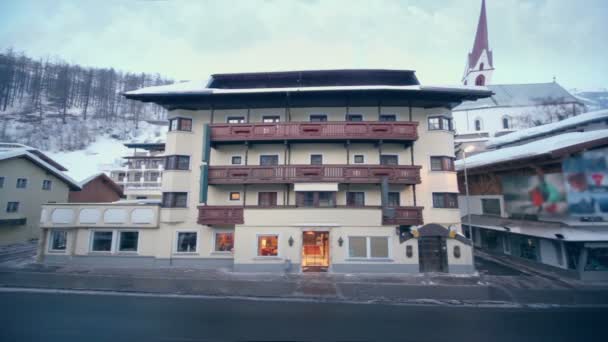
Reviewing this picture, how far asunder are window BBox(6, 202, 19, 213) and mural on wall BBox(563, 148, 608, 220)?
50395 millimetres

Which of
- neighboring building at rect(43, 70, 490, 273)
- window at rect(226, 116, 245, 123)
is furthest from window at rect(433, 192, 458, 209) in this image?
window at rect(226, 116, 245, 123)

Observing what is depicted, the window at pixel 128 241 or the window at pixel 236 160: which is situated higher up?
the window at pixel 236 160

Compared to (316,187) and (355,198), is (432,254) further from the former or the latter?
(316,187)

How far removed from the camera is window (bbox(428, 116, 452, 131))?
19500 mm

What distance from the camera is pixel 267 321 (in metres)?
9.95

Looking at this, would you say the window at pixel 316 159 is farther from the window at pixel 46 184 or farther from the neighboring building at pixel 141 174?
the neighboring building at pixel 141 174

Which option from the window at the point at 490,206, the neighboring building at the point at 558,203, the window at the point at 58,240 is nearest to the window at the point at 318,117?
the neighboring building at the point at 558,203

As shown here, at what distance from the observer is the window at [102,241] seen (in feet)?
64.4

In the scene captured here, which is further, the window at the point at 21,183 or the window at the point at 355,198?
the window at the point at 21,183

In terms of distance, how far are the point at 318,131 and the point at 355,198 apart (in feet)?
20.5

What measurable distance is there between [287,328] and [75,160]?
82.1 metres

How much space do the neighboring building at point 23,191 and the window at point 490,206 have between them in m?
49.2

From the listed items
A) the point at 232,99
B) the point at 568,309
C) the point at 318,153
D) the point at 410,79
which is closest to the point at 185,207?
the point at 232,99

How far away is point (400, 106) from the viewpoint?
20.1m
